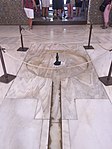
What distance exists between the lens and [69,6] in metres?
7.52

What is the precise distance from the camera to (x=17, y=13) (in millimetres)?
7148

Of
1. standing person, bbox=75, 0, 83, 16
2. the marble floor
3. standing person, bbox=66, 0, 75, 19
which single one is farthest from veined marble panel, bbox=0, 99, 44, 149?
standing person, bbox=75, 0, 83, 16

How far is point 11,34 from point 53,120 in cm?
457

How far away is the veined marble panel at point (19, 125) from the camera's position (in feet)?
6.43

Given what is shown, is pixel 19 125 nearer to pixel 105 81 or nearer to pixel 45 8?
pixel 105 81

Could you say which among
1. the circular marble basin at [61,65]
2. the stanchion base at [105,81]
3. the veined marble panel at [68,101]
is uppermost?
the circular marble basin at [61,65]

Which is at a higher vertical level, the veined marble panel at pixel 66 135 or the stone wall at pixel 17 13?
the stone wall at pixel 17 13

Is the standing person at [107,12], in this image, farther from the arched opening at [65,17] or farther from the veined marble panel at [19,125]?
the veined marble panel at [19,125]

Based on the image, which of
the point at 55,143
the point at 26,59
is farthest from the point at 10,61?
the point at 55,143

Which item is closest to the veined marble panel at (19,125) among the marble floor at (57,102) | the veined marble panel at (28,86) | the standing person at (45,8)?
the marble floor at (57,102)

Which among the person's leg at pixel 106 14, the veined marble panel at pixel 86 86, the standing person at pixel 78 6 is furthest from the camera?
the standing person at pixel 78 6

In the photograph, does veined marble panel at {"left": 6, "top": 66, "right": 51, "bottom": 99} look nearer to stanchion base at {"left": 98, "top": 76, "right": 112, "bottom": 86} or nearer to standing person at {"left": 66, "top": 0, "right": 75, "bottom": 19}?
stanchion base at {"left": 98, "top": 76, "right": 112, "bottom": 86}

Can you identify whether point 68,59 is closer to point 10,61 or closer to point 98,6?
point 10,61

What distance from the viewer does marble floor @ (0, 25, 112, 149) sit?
2016 millimetres
